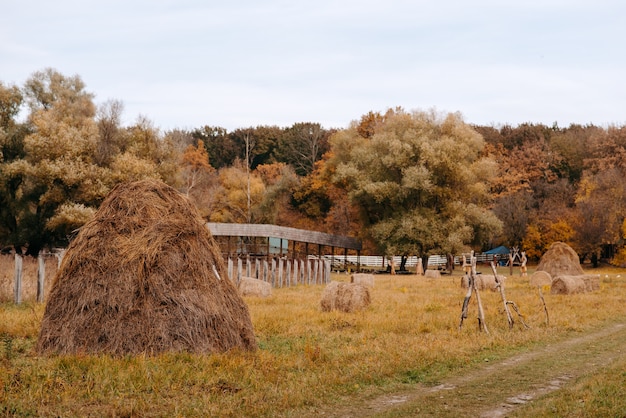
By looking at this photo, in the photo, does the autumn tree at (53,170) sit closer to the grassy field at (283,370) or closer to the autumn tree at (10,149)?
the autumn tree at (10,149)

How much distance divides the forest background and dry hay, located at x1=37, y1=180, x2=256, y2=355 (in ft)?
13.9

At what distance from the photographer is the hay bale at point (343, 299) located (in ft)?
71.0

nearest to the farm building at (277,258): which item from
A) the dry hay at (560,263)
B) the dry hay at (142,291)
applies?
the dry hay at (560,263)

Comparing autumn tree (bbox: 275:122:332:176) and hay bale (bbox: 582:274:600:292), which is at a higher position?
autumn tree (bbox: 275:122:332:176)

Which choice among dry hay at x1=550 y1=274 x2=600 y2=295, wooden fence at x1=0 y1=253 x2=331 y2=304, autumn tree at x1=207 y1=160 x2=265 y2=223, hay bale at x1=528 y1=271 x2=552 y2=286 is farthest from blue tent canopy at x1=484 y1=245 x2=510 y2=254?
dry hay at x1=550 y1=274 x2=600 y2=295

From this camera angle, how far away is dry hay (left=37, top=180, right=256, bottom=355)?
481 inches

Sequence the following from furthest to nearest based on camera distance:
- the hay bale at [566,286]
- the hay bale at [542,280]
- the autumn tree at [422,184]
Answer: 1. the autumn tree at [422,184]
2. the hay bale at [542,280]
3. the hay bale at [566,286]

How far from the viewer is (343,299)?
71.2 feet

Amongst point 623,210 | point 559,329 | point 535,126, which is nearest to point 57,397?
point 559,329

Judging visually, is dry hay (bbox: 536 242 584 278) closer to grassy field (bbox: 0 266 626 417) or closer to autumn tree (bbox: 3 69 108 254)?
grassy field (bbox: 0 266 626 417)

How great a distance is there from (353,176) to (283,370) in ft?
166

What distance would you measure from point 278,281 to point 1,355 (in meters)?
24.0

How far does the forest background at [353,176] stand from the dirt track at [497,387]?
8.75 metres

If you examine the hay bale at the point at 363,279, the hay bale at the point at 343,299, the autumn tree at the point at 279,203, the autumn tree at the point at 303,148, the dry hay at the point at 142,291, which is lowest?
the hay bale at the point at 363,279
